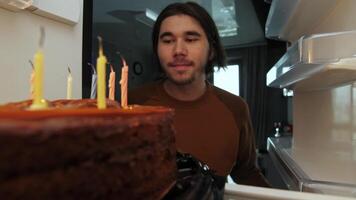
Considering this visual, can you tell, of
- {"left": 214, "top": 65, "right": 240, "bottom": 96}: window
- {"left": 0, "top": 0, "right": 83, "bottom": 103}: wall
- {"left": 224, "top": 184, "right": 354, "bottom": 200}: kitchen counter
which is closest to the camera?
{"left": 224, "top": 184, "right": 354, "bottom": 200}: kitchen counter

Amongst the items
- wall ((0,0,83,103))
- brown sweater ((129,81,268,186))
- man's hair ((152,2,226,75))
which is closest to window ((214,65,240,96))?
man's hair ((152,2,226,75))

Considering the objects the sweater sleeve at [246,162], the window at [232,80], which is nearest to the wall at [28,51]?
the sweater sleeve at [246,162]

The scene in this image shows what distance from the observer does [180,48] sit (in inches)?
34.3

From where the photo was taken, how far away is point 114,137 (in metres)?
0.20

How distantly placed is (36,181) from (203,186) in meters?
0.19

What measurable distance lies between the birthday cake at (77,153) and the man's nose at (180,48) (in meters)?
0.63

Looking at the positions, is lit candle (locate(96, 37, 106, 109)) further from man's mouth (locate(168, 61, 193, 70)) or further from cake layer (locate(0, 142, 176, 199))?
man's mouth (locate(168, 61, 193, 70))

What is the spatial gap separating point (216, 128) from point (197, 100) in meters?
0.12

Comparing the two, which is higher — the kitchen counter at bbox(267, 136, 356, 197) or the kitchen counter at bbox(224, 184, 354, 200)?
the kitchen counter at bbox(224, 184, 354, 200)

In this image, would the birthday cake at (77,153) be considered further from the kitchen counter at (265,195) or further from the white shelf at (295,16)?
the white shelf at (295,16)

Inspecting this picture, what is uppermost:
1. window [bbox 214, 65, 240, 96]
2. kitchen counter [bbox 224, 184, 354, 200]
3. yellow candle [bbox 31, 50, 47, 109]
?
window [bbox 214, 65, 240, 96]

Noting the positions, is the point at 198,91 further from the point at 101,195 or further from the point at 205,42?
the point at 101,195

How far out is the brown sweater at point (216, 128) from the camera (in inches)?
32.5

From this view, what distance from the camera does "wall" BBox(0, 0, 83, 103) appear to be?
1.63ft
